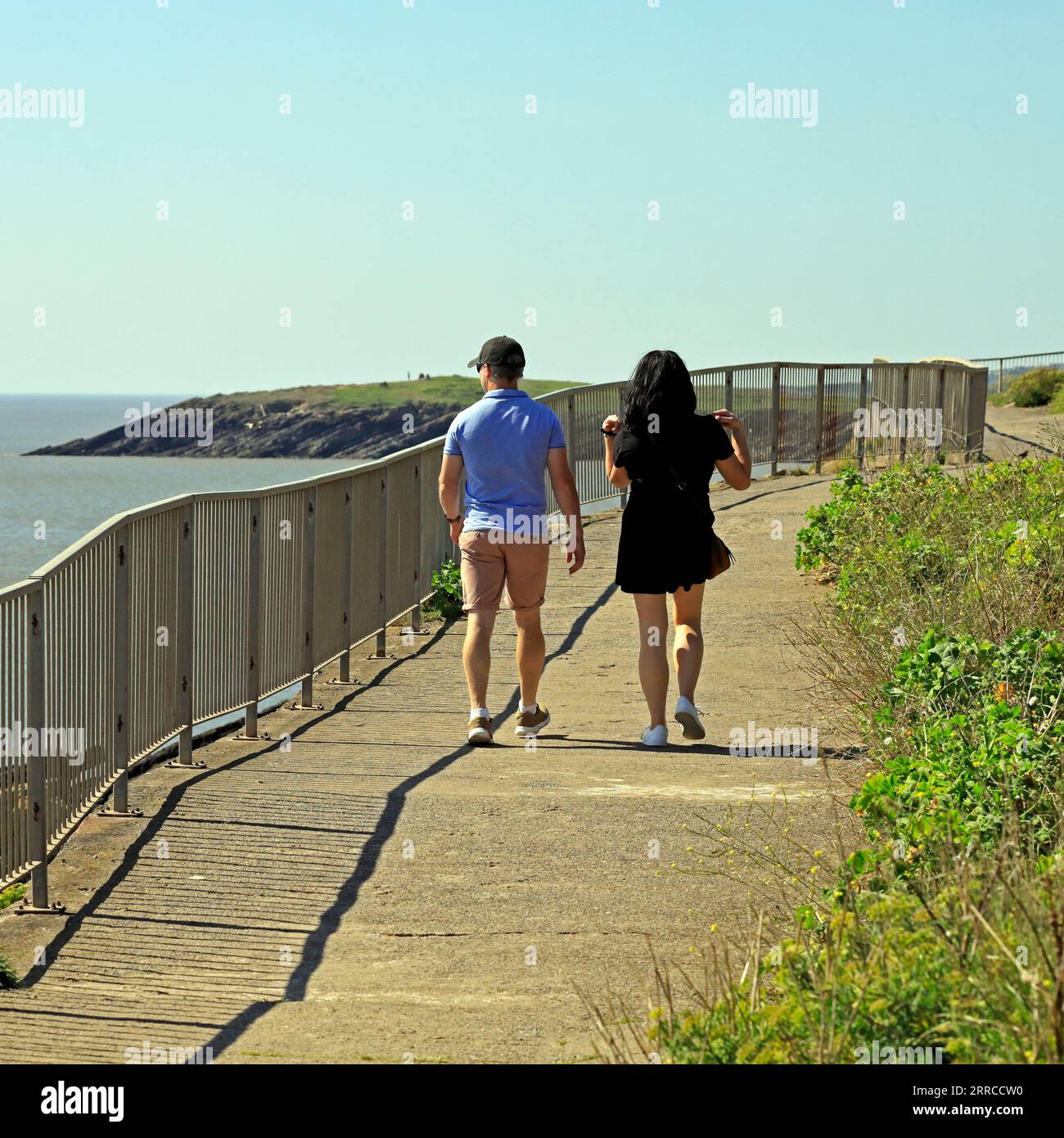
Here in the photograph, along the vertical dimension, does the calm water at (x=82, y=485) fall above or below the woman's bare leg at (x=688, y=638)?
below

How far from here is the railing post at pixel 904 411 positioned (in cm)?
2136

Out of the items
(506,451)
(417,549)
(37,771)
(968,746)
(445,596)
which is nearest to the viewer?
(968,746)

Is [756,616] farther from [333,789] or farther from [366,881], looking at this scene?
[366,881]

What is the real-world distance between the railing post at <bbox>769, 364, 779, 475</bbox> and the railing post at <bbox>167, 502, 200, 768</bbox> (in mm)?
15138

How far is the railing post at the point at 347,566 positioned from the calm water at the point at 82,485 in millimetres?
13974

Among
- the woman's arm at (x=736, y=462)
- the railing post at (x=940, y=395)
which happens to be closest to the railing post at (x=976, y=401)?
the railing post at (x=940, y=395)

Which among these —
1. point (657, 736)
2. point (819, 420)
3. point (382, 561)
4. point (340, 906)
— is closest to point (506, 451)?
point (657, 736)

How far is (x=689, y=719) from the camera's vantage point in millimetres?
8742

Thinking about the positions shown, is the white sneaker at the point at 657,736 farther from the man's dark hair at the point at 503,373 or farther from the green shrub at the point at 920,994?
the green shrub at the point at 920,994

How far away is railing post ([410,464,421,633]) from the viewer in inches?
539

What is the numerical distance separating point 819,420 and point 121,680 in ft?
55.4

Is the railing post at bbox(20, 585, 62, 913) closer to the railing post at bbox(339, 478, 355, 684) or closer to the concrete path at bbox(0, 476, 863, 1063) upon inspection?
the concrete path at bbox(0, 476, 863, 1063)

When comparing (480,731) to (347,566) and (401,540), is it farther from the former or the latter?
(401,540)
